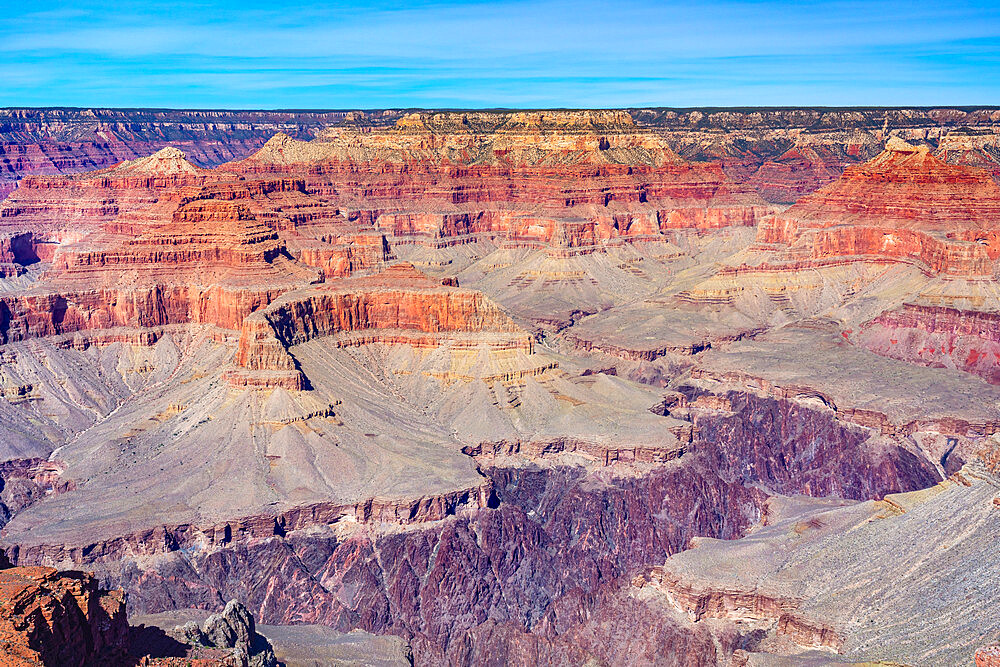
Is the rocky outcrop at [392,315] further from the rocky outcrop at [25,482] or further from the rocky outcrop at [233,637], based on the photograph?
the rocky outcrop at [233,637]

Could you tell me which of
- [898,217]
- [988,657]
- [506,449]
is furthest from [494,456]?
[898,217]

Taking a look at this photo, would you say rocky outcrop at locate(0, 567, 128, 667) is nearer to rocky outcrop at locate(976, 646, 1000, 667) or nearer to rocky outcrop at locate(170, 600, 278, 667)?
rocky outcrop at locate(170, 600, 278, 667)

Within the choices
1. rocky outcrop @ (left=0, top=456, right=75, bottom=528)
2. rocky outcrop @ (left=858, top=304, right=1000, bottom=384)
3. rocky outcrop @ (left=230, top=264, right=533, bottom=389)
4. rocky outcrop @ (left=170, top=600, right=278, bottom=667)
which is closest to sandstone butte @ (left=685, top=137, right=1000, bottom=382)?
rocky outcrop @ (left=858, top=304, right=1000, bottom=384)

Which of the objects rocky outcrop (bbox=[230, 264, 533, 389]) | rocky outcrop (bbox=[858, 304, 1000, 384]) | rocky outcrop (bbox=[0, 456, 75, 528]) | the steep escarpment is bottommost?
the steep escarpment

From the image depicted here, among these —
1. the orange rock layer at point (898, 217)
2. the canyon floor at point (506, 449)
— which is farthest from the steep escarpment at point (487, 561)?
the orange rock layer at point (898, 217)

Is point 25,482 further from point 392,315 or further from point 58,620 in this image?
point 58,620
